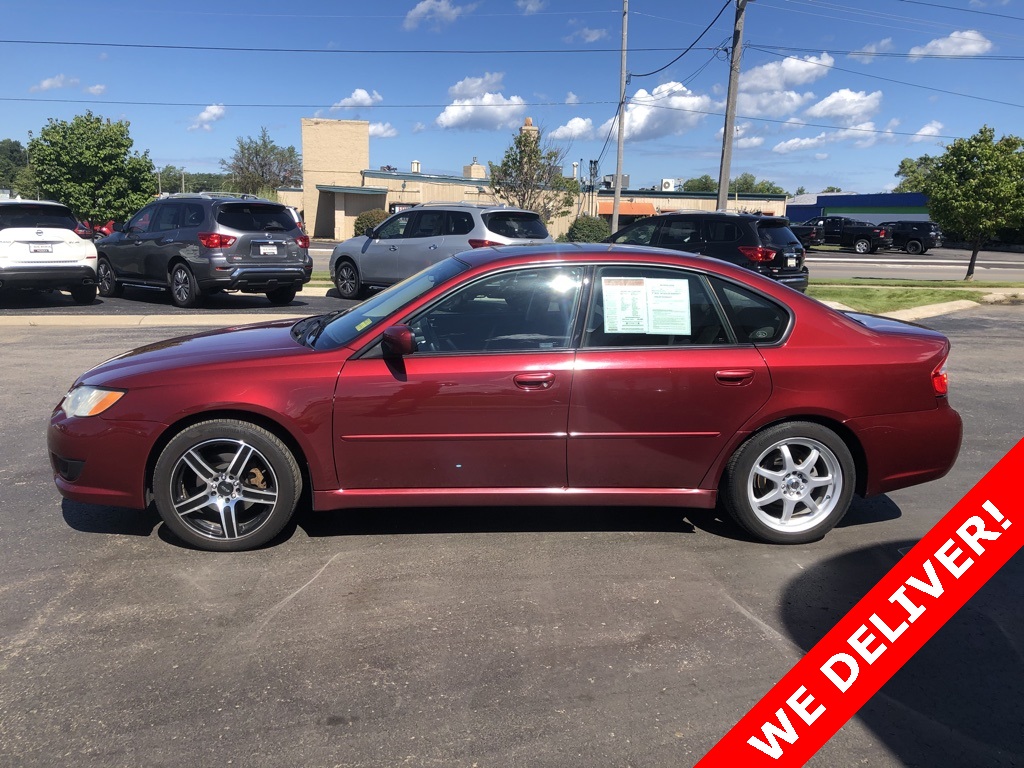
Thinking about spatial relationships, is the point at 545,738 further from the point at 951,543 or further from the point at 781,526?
the point at 781,526

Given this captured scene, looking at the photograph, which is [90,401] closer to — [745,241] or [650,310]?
[650,310]

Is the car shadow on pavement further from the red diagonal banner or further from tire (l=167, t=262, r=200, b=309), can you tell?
tire (l=167, t=262, r=200, b=309)

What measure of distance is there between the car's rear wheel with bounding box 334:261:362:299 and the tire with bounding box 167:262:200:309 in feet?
9.18

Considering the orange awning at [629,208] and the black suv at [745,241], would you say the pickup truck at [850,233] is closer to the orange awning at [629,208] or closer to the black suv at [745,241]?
the orange awning at [629,208]

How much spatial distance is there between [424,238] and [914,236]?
34.2 metres

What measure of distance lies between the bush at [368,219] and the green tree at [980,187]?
27.8m

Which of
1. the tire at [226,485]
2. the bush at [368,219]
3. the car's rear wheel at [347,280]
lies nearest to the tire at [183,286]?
the car's rear wheel at [347,280]

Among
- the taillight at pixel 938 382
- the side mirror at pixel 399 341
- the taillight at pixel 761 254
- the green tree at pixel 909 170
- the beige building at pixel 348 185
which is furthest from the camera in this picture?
the green tree at pixel 909 170

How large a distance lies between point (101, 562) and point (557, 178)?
3539 cm

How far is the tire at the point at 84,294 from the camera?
45.5 feet

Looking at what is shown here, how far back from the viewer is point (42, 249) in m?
13.0

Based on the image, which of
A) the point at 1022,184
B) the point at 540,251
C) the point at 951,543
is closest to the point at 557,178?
the point at 1022,184

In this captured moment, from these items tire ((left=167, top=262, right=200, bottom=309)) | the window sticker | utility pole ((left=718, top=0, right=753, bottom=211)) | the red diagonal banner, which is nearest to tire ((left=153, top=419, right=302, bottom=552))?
the window sticker

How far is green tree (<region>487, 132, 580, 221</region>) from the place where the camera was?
36.1 m
